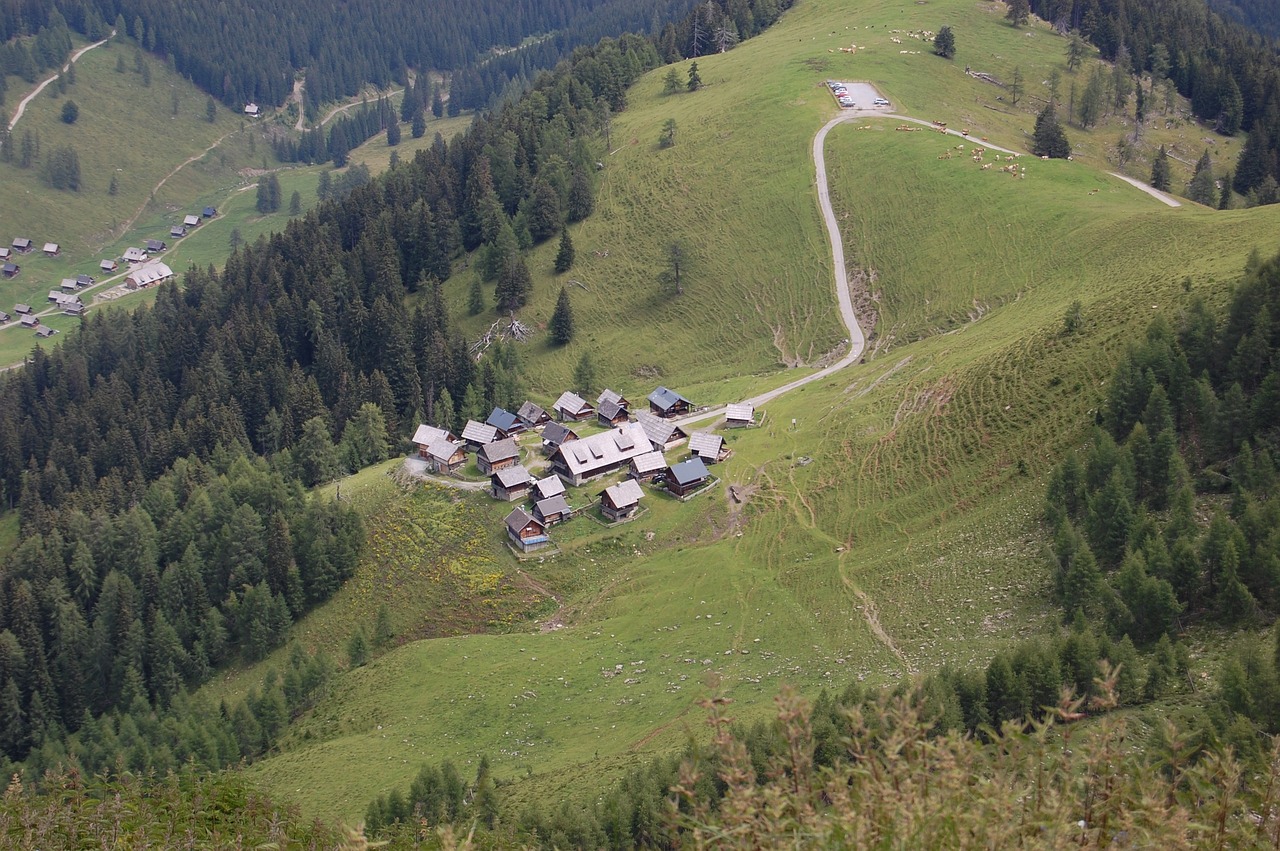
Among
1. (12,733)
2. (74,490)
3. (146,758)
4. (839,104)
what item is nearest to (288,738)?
(146,758)

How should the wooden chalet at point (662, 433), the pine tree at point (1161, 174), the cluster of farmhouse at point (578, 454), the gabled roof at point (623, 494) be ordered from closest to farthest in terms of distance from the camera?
the gabled roof at point (623, 494)
the cluster of farmhouse at point (578, 454)
the wooden chalet at point (662, 433)
the pine tree at point (1161, 174)

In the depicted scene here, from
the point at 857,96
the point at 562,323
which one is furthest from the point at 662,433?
the point at 857,96

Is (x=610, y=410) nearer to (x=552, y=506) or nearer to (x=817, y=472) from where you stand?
(x=552, y=506)

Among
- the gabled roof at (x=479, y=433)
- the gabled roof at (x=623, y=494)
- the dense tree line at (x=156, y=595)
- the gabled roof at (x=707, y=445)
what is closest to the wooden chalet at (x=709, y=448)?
the gabled roof at (x=707, y=445)

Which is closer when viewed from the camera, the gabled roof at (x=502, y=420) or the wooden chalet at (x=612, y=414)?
the wooden chalet at (x=612, y=414)

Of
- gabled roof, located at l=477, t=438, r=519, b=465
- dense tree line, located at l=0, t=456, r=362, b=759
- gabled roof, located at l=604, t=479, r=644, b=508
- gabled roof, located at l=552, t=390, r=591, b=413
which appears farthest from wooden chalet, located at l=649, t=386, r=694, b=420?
dense tree line, located at l=0, t=456, r=362, b=759

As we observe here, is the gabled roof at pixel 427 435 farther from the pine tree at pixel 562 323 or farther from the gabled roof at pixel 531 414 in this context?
the pine tree at pixel 562 323

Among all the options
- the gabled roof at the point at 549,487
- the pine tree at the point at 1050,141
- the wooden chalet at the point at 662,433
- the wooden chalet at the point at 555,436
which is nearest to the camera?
the gabled roof at the point at 549,487

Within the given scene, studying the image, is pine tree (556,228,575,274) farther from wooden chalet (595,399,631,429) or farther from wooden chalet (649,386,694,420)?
wooden chalet (649,386,694,420)
